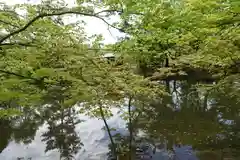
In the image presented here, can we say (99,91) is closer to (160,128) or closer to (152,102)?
(160,128)

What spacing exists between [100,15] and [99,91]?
2.06 m

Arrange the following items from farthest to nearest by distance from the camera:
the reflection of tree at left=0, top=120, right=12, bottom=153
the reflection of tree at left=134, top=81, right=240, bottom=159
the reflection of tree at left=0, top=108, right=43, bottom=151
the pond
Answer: the reflection of tree at left=0, top=108, right=43, bottom=151
the reflection of tree at left=0, top=120, right=12, bottom=153
the reflection of tree at left=134, top=81, right=240, bottom=159
the pond

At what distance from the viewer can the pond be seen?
876 cm

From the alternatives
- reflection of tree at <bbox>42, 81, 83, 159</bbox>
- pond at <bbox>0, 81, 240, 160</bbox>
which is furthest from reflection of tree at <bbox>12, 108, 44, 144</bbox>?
reflection of tree at <bbox>42, 81, 83, 159</bbox>

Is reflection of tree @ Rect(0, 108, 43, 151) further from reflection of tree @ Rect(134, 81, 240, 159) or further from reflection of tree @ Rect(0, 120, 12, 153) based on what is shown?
reflection of tree @ Rect(134, 81, 240, 159)

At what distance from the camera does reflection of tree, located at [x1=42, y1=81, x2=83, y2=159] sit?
30.7 ft

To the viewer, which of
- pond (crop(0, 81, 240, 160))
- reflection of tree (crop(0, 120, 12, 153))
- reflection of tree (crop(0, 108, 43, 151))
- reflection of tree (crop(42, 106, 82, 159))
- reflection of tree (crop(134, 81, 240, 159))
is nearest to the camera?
pond (crop(0, 81, 240, 160))

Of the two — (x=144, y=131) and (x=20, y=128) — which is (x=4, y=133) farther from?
(x=144, y=131)

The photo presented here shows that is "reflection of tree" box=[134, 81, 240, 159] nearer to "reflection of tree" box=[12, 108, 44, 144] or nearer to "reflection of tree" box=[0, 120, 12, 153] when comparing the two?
"reflection of tree" box=[12, 108, 44, 144]

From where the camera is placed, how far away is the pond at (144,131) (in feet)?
28.7

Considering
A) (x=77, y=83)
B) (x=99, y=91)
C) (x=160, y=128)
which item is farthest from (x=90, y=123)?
(x=77, y=83)

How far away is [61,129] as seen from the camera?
10.9 metres

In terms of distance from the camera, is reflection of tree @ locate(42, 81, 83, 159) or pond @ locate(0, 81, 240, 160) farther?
reflection of tree @ locate(42, 81, 83, 159)

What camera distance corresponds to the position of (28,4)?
5.23 metres
